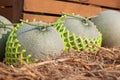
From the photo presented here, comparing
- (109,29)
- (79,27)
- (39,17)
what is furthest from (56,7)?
(79,27)

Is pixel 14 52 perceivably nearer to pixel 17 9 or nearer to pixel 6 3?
pixel 17 9

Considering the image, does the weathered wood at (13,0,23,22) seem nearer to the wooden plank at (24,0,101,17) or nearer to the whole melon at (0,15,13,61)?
the wooden plank at (24,0,101,17)

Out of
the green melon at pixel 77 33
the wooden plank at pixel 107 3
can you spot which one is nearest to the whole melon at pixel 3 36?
the green melon at pixel 77 33

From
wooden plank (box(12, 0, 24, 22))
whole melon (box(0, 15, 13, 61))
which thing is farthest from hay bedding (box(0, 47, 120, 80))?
wooden plank (box(12, 0, 24, 22))

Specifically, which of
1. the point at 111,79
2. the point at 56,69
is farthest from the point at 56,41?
the point at 111,79

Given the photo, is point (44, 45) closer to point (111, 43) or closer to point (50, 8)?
point (111, 43)

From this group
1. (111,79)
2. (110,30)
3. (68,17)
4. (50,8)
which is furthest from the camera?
(50,8)
